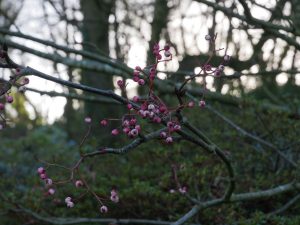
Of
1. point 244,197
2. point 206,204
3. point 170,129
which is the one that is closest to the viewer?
point 170,129

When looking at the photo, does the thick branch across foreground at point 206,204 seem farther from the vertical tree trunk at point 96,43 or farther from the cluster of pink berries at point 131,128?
the vertical tree trunk at point 96,43

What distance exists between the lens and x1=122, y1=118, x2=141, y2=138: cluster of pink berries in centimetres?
223

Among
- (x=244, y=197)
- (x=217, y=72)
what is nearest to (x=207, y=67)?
(x=217, y=72)

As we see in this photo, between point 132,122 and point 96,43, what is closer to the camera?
point 132,122

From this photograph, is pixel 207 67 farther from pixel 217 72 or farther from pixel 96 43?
pixel 96 43

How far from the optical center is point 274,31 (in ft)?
15.5

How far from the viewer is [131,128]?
2270 millimetres

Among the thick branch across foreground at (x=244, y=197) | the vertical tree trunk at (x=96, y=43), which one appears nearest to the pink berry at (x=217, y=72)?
the thick branch across foreground at (x=244, y=197)

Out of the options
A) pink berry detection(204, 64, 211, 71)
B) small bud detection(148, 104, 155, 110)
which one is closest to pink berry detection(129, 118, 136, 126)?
small bud detection(148, 104, 155, 110)

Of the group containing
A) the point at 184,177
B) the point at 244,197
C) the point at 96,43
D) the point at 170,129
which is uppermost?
the point at 96,43

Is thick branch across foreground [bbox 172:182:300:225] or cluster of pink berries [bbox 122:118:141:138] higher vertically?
thick branch across foreground [bbox 172:182:300:225]

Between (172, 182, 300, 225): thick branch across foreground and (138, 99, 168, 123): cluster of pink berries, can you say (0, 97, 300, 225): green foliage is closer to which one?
(172, 182, 300, 225): thick branch across foreground

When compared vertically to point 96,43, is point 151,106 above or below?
below

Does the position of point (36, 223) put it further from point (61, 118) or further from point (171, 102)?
point (61, 118)
